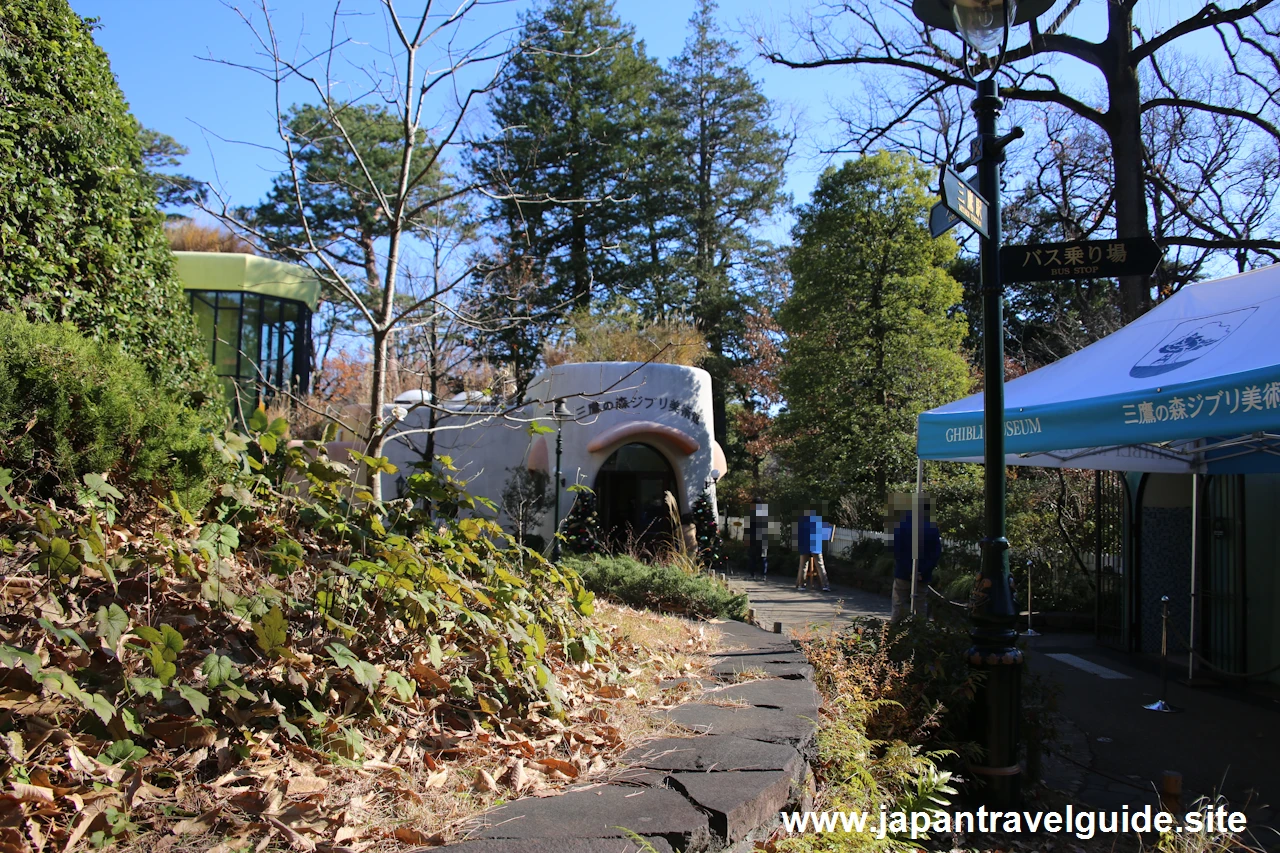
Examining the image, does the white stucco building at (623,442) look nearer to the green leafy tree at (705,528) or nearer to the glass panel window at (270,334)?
the green leafy tree at (705,528)

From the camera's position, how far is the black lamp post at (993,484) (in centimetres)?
414

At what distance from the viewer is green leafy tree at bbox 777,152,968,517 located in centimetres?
1750

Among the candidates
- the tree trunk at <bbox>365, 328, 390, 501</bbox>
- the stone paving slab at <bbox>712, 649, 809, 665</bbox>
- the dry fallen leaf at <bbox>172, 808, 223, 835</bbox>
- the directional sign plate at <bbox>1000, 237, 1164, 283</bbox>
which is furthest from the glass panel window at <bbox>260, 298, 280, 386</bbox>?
the dry fallen leaf at <bbox>172, 808, 223, 835</bbox>

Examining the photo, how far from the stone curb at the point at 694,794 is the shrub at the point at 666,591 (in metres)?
3.35

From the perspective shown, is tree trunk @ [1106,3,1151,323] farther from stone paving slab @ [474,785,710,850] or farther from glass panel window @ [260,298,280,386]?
glass panel window @ [260,298,280,386]

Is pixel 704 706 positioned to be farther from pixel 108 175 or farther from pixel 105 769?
pixel 108 175

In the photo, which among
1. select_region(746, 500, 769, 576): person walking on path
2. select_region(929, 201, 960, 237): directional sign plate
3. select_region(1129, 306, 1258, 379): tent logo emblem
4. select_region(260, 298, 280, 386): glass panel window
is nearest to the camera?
select_region(929, 201, 960, 237): directional sign plate

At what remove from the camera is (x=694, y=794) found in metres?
2.90

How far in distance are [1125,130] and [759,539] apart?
10051mm

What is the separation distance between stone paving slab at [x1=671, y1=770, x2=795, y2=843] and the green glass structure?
16590 millimetres

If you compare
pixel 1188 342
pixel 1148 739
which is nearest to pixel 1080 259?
pixel 1188 342

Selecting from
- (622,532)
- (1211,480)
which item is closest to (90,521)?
(1211,480)

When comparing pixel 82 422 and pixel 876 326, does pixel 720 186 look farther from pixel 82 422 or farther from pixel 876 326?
pixel 82 422

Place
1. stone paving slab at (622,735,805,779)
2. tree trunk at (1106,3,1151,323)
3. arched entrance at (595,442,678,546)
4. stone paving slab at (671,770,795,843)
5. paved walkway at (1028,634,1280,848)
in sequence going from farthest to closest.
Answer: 1. arched entrance at (595,442,678,546)
2. tree trunk at (1106,3,1151,323)
3. paved walkway at (1028,634,1280,848)
4. stone paving slab at (622,735,805,779)
5. stone paving slab at (671,770,795,843)
